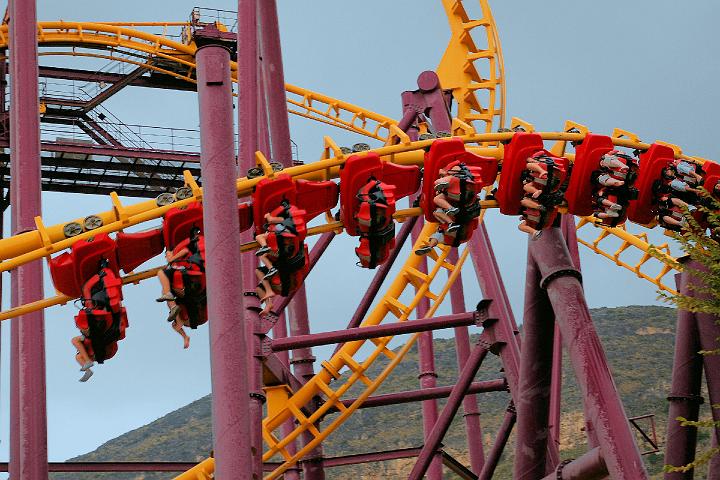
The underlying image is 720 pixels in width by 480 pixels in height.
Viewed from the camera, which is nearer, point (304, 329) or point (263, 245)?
point (263, 245)

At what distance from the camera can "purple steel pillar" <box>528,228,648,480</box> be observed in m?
8.51

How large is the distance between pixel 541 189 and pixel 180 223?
94.6 inches

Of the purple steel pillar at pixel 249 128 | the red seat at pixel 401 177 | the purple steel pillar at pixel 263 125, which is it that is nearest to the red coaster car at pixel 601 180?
the red seat at pixel 401 177

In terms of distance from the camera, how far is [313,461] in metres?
12.2

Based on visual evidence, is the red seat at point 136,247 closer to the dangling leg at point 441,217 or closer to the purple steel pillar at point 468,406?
the dangling leg at point 441,217

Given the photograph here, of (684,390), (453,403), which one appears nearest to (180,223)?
(453,403)

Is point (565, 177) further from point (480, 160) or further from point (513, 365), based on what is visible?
point (513, 365)

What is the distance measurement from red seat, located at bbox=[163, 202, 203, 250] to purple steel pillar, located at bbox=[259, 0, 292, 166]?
363cm

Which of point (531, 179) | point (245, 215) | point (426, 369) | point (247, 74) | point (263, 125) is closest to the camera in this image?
point (245, 215)

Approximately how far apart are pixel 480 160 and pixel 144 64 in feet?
30.1

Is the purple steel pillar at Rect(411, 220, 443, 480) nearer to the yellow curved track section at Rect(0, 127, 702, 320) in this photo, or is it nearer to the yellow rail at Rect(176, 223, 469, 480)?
the yellow rail at Rect(176, 223, 469, 480)

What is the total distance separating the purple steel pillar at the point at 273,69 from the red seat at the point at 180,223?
3.63 meters

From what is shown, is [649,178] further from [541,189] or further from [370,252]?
[370,252]

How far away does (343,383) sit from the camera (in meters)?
12.4
